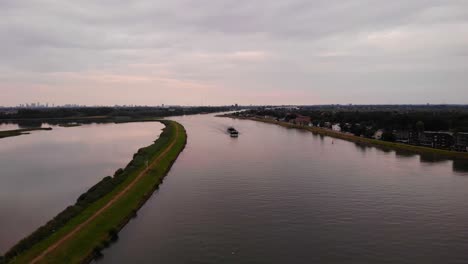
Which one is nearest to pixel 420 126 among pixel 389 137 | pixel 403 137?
pixel 403 137

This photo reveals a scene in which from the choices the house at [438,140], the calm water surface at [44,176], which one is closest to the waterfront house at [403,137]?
the house at [438,140]

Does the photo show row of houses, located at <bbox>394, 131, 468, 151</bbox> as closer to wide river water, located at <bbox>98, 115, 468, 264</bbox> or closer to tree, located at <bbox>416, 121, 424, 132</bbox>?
tree, located at <bbox>416, 121, 424, 132</bbox>

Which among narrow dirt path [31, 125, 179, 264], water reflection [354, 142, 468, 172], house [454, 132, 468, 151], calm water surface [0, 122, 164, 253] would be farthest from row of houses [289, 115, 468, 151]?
calm water surface [0, 122, 164, 253]

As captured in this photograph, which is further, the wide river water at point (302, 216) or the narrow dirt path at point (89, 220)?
the wide river water at point (302, 216)

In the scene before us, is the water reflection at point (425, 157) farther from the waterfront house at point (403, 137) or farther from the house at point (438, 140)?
the waterfront house at point (403, 137)

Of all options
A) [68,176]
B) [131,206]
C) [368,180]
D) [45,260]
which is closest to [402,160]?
[368,180]

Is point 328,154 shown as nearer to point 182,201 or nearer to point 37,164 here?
point 182,201
